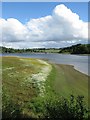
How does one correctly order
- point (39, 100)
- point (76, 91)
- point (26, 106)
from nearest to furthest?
point (26, 106) < point (39, 100) < point (76, 91)

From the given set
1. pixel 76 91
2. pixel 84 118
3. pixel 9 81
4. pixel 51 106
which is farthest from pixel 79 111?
pixel 9 81

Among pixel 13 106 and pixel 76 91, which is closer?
pixel 13 106

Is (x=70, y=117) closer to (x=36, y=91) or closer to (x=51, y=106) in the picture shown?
(x=51, y=106)

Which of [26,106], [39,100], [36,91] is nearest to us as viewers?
[26,106]

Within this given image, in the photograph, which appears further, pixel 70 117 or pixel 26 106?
pixel 26 106

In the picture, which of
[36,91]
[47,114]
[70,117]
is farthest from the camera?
[36,91]

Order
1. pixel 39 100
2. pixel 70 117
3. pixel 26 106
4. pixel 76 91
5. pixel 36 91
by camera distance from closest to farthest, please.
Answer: pixel 70 117, pixel 26 106, pixel 39 100, pixel 36 91, pixel 76 91

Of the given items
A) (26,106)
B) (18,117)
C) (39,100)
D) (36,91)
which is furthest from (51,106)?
(36,91)

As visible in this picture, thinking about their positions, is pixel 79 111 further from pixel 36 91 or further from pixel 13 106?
pixel 36 91

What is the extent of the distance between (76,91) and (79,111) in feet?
48.6

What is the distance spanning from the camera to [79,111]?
16625 millimetres

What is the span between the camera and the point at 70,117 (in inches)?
640

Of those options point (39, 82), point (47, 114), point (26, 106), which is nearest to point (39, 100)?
point (26, 106)

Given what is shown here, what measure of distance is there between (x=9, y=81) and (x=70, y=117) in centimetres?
1791
